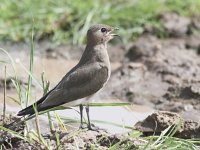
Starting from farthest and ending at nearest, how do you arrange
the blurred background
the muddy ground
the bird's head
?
the blurred background, the muddy ground, the bird's head

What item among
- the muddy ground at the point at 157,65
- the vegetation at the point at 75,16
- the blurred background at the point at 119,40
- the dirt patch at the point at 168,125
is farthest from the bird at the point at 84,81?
the vegetation at the point at 75,16

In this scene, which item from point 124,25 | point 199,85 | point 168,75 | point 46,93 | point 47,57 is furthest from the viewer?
point 124,25

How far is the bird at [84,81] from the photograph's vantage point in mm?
6512

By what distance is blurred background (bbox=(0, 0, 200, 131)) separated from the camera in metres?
8.98

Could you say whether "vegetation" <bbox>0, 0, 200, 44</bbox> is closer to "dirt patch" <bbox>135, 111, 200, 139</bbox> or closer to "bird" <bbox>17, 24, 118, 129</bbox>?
"bird" <bbox>17, 24, 118, 129</bbox>

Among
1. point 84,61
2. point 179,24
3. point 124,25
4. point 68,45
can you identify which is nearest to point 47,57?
point 68,45

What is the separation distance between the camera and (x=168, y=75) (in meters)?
8.99

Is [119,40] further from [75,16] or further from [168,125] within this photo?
[168,125]

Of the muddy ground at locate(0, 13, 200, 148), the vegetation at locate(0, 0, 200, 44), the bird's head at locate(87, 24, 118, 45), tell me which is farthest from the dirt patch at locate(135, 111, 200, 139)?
the vegetation at locate(0, 0, 200, 44)

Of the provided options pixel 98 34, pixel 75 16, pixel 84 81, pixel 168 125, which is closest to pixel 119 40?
pixel 75 16

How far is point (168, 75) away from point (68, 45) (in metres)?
1.89

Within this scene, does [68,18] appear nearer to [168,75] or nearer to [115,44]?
[115,44]

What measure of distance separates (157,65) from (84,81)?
2624 millimetres

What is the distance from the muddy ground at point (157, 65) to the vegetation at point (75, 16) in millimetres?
162
